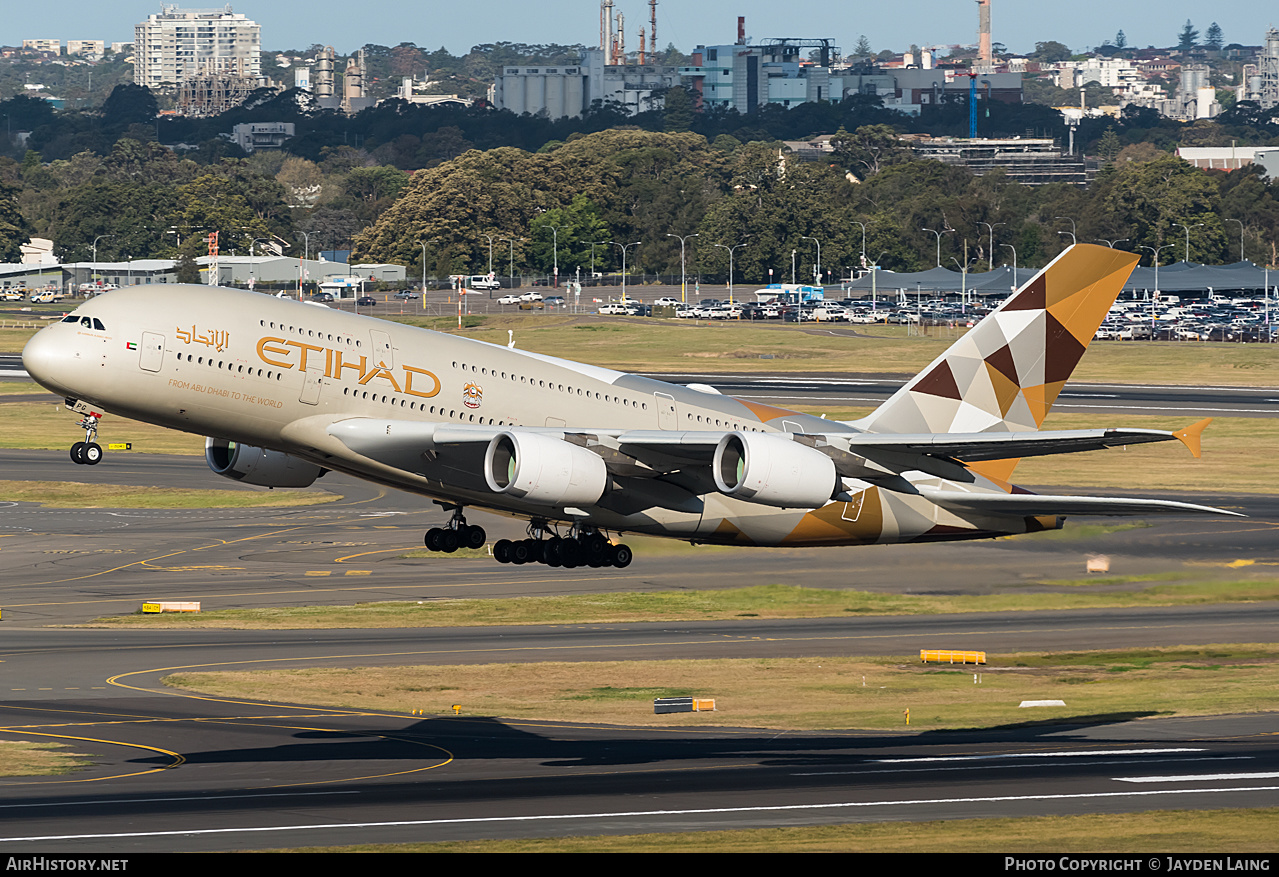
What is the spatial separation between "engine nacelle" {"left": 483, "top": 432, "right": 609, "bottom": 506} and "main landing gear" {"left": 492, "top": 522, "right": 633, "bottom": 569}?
495 cm

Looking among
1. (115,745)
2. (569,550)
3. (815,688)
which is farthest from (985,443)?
(115,745)

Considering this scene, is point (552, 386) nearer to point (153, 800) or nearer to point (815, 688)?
point (153, 800)

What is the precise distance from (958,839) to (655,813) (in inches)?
396

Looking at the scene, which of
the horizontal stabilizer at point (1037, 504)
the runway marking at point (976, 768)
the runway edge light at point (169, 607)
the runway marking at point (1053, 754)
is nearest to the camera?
the horizontal stabilizer at point (1037, 504)

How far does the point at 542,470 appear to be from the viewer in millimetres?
49594

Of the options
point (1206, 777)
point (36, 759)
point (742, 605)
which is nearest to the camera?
point (1206, 777)

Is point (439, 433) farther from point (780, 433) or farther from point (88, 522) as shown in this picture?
point (88, 522)

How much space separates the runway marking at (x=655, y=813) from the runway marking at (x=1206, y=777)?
1637 millimetres

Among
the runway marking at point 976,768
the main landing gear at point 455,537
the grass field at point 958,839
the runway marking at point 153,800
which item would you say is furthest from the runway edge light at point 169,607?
the grass field at point 958,839

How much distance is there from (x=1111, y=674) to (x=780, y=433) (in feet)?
102

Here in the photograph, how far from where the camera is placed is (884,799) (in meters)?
57.2

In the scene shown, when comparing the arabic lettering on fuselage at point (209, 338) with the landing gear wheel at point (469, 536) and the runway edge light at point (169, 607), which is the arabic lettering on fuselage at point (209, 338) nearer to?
the landing gear wheel at point (469, 536)

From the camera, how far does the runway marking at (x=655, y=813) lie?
5191 centimetres
